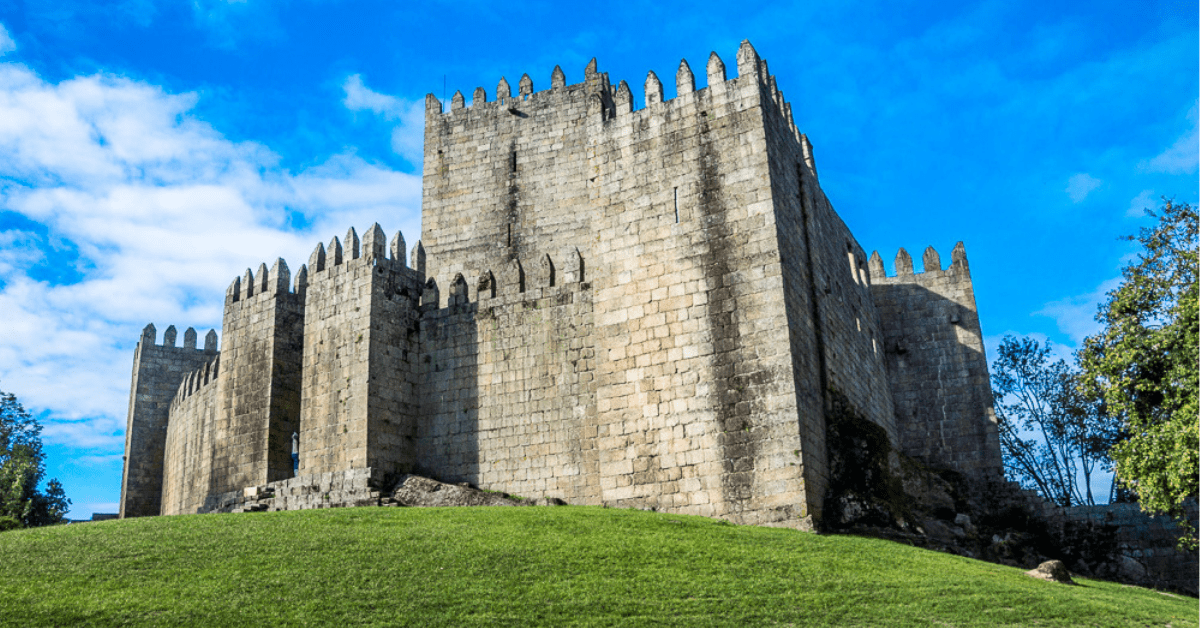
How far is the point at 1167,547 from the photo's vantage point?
73.8 ft

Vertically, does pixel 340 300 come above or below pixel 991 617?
above

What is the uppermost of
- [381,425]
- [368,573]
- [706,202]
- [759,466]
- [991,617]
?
[706,202]

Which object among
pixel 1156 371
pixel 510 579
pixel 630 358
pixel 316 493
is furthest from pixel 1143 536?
pixel 316 493

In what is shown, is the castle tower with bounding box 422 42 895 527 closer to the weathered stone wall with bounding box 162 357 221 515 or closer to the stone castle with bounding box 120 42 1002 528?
the stone castle with bounding box 120 42 1002 528

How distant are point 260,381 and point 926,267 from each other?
18.6m

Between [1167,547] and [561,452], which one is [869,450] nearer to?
[561,452]

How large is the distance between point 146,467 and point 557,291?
1799 cm

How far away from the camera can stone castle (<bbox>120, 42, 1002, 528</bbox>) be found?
19.3 m

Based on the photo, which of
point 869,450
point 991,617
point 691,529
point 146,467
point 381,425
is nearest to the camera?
point 991,617

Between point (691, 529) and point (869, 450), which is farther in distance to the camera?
point (869, 450)

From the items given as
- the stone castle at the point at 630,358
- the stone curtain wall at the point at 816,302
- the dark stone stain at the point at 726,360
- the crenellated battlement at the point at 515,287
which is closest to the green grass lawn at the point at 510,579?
the dark stone stain at the point at 726,360

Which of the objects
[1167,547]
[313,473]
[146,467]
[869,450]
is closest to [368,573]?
[313,473]

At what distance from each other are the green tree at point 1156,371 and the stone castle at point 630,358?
5191 mm

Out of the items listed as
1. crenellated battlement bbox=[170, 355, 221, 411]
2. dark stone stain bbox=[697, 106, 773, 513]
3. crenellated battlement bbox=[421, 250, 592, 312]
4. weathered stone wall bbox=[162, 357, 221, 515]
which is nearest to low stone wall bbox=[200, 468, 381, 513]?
weathered stone wall bbox=[162, 357, 221, 515]
